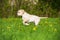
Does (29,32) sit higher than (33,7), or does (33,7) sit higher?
(29,32)

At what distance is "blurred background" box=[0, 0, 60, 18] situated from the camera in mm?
10039

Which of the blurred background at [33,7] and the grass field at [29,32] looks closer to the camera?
the grass field at [29,32]

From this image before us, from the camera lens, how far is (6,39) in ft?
17.1

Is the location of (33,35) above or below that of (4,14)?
above

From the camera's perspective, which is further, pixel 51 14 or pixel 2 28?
pixel 51 14

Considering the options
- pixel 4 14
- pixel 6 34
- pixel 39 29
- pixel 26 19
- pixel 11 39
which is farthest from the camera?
pixel 4 14

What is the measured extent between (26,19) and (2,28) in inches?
28.5

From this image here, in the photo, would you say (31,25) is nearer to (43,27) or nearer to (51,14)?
(43,27)

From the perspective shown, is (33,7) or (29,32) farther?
(33,7)

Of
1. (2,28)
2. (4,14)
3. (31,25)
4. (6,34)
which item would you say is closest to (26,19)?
(31,25)

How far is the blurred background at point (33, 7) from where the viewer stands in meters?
10.0

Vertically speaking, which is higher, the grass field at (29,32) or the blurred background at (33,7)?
the grass field at (29,32)

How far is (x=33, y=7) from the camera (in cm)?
1020

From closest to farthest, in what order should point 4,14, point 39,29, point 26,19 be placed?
point 39,29, point 26,19, point 4,14
